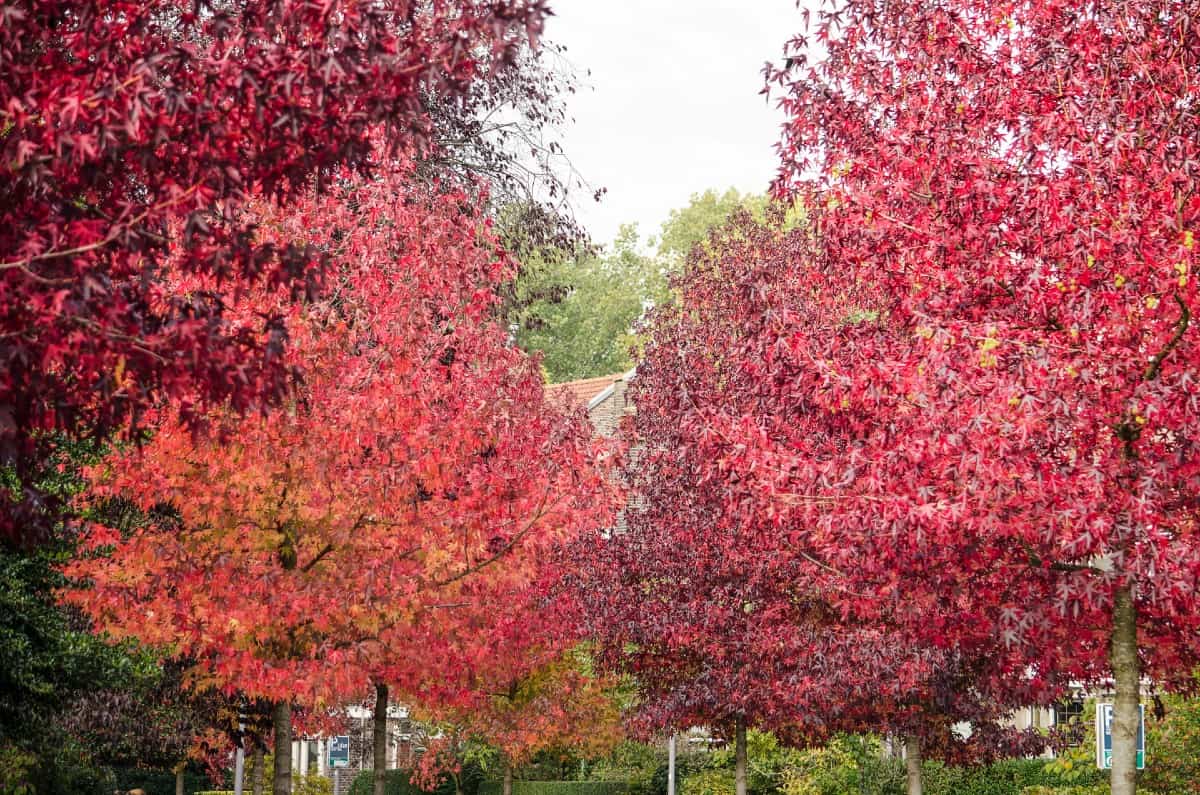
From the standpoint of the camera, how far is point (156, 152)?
5977mm

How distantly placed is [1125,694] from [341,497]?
666 cm

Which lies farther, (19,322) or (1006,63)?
(1006,63)

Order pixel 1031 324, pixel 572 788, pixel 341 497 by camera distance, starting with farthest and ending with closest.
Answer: pixel 572 788
pixel 341 497
pixel 1031 324

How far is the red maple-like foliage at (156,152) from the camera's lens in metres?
5.35

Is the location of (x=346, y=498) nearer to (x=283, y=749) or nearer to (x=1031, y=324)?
(x=283, y=749)

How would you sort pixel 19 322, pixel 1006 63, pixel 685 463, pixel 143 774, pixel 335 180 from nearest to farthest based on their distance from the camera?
pixel 19 322 → pixel 1006 63 → pixel 335 180 → pixel 685 463 → pixel 143 774

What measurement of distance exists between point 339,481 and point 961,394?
588 centimetres

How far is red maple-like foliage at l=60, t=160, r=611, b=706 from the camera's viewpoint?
1226 centimetres

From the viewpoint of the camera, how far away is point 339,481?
12523 mm

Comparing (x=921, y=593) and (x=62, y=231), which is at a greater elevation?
(x=62, y=231)

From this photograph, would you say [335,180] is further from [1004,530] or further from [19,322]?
[19,322]

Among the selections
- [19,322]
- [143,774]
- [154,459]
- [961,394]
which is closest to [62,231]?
[19,322]

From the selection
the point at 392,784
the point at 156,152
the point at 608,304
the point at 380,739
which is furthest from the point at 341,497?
the point at 608,304

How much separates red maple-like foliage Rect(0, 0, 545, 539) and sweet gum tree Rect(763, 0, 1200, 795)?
14.1ft
